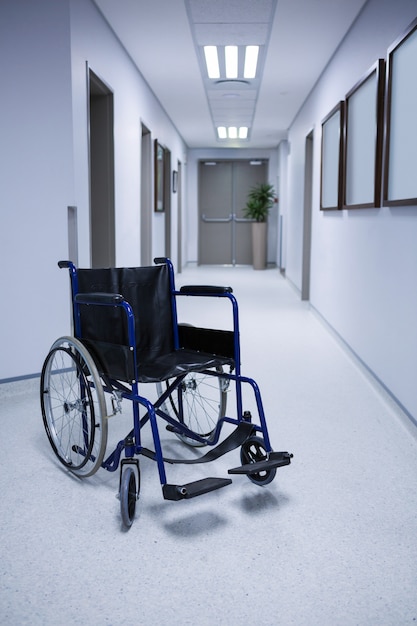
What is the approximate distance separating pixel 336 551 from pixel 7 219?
2.57m

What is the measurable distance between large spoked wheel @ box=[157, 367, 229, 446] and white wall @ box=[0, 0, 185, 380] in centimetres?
95

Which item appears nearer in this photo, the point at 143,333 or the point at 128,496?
the point at 128,496

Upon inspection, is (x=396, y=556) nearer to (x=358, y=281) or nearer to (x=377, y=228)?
(x=377, y=228)

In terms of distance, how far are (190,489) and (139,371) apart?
0.52m

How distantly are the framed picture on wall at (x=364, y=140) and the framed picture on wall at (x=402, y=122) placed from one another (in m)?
0.19

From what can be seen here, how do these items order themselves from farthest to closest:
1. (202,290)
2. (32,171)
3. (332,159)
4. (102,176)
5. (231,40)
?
(332,159), (231,40), (102,176), (32,171), (202,290)

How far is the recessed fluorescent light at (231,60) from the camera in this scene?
5.41 metres

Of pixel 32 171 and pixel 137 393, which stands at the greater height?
pixel 32 171

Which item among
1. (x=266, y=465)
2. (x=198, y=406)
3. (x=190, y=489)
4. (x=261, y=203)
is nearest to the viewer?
(x=190, y=489)

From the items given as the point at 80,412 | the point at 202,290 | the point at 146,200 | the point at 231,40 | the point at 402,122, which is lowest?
the point at 80,412

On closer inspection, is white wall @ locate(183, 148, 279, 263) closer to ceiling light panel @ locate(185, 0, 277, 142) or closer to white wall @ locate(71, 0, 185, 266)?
ceiling light panel @ locate(185, 0, 277, 142)

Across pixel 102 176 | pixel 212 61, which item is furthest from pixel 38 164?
pixel 212 61

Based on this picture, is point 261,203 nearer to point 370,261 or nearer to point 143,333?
point 370,261

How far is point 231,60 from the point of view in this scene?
5.77 meters
